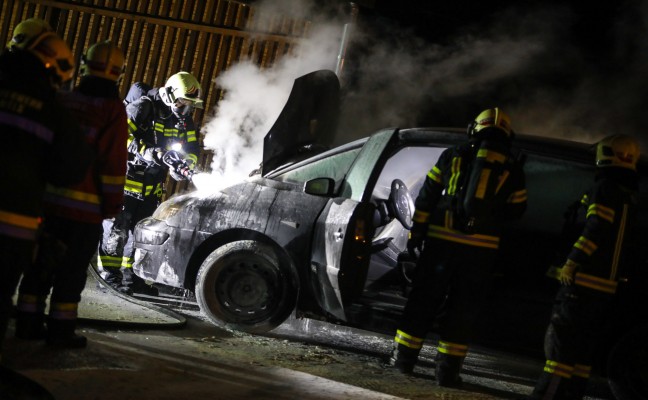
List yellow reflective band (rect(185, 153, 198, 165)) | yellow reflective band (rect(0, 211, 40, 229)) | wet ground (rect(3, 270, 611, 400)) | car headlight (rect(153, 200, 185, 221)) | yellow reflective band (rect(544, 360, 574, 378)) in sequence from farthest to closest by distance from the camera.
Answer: yellow reflective band (rect(185, 153, 198, 165)), car headlight (rect(153, 200, 185, 221)), yellow reflective band (rect(544, 360, 574, 378)), wet ground (rect(3, 270, 611, 400)), yellow reflective band (rect(0, 211, 40, 229))

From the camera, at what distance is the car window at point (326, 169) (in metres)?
5.82

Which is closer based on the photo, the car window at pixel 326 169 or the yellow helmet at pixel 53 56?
the yellow helmet at pixel 53 56

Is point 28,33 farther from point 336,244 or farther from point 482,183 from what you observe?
point 482,183

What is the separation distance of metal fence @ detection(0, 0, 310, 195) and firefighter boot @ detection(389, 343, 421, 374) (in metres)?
5.35

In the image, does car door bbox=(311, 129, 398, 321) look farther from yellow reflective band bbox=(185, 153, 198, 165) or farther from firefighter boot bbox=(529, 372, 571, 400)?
yellow reflective band bbox=(185, 153, 198, 165)

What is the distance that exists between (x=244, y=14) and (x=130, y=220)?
13.7 feet

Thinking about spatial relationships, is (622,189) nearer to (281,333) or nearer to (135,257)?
(281,333)

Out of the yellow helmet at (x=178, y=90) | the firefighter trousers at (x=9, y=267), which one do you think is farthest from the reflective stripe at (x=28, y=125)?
the yellow helmet at (x=178, y=90)

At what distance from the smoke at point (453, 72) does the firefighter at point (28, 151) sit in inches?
234

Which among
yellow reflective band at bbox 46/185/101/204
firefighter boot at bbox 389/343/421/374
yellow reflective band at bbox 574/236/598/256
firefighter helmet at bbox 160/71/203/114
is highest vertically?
firefighter helmet at bbox 160/71/203/114

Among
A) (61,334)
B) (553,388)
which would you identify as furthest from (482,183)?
(61,334)

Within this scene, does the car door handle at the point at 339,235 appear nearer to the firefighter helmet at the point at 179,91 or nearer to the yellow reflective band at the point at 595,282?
the yellow reflective band at the point at 595,282

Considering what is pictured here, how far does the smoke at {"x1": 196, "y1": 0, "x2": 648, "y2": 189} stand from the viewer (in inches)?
376

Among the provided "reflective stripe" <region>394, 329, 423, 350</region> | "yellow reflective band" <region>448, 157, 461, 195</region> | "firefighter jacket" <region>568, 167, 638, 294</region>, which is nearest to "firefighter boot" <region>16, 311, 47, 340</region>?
"reflective stripe" <region>394, 329, 423, 350</region>
